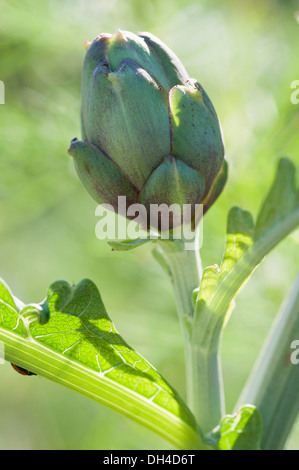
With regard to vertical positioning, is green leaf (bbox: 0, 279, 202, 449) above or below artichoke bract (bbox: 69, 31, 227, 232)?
below

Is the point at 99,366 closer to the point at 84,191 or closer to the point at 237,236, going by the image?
the point at 237,236

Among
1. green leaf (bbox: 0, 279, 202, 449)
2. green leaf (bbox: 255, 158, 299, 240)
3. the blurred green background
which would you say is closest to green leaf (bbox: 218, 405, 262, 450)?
green leaf (bbox: 0, 279, 202, 449)

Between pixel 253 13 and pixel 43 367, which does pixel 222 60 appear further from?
pixel 43 367

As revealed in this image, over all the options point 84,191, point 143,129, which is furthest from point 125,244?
point 84,191

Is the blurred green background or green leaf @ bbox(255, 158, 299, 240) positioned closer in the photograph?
green leaf @ bbox(255, 158, 299, 240)

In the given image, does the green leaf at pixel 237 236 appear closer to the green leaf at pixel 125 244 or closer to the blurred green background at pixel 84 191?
the green leaf at pixel 125 244

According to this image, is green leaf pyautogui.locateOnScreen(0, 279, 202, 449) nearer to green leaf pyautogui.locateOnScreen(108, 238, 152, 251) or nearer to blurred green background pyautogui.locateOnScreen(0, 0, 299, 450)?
green leaf pyautogui.locateOnScreen(108, 238, 152, 251)

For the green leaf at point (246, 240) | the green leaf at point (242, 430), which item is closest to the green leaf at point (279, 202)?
the green leaf at point (246, 240)
